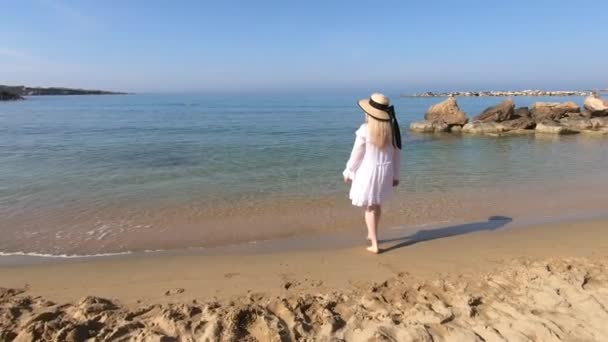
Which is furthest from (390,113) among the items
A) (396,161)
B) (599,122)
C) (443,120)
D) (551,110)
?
(551,110)

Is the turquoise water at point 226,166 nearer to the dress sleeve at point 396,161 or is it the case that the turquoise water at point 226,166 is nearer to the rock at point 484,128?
the rock at point 484,128

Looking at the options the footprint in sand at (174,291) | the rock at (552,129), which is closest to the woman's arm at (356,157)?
the footprint in sand at (174,291)

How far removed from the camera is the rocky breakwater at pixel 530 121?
23703 mm

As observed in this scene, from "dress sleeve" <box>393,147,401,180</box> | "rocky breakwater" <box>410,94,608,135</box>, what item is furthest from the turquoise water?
"dress sleeve" <box>393,147,401,180</box>

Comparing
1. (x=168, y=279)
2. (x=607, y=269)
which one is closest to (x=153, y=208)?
(x=168, y=279)

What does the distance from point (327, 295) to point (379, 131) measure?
1994mm

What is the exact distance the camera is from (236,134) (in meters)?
23.1

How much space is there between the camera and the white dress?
16.7 ft

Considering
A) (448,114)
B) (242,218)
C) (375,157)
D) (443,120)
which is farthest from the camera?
(448,114)

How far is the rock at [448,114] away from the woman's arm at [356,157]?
22.4 m

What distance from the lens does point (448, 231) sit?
6.48m

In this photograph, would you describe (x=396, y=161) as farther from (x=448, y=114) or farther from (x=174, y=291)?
(x=448, y=114)

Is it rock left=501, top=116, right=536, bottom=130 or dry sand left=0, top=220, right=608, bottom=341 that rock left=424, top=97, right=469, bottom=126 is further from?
dry sand left=0, top=220, right=608, bottom=341

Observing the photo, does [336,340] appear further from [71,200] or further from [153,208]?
[71,200]
